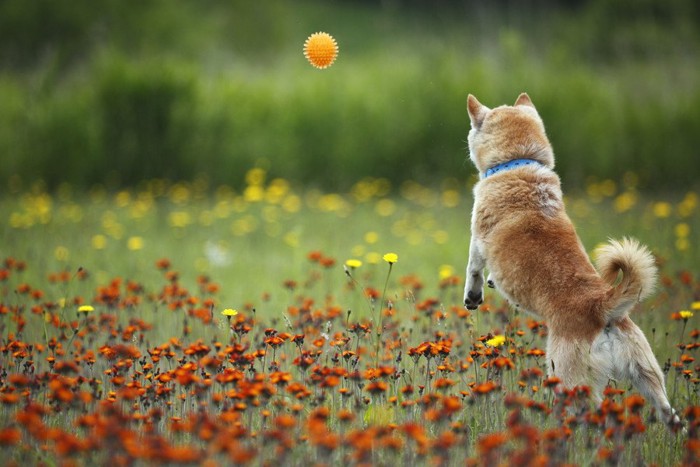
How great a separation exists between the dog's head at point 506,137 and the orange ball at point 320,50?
0.86 metres

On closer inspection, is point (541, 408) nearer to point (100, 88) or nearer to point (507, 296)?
point (507, 296)

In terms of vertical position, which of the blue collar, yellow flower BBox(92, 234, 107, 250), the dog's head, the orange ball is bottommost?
yellow flower BBox(92, 234, 107, 250)

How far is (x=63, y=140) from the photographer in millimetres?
10703

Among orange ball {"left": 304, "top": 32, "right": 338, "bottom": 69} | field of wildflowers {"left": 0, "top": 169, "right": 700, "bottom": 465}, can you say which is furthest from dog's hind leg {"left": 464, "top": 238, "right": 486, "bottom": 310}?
orange ball {"left": 304, "top": 32, "right": 338, "bottom": 69}

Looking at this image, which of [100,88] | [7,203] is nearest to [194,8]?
[100,88]

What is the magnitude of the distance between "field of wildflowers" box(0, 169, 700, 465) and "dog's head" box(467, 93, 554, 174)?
2.64ft

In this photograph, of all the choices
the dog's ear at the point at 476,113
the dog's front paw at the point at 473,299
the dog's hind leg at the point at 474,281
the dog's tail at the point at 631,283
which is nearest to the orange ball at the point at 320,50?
the dog's ear at the point at 476,113

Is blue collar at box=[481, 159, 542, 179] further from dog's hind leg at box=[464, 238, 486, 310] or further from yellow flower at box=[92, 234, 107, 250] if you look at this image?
yellow flower at box=[92, 234, 107, 250]

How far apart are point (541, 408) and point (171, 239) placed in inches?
228

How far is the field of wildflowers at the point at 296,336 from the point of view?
9.03 ft

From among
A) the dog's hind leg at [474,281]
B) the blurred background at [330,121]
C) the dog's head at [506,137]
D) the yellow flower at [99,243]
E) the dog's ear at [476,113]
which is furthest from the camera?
the blurred background at [330,121]

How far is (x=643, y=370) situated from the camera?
3.29 m

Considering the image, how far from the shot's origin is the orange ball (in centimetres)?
450

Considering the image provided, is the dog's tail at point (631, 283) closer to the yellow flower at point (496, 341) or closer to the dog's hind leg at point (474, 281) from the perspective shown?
the yellow flower at point (496, 341)
